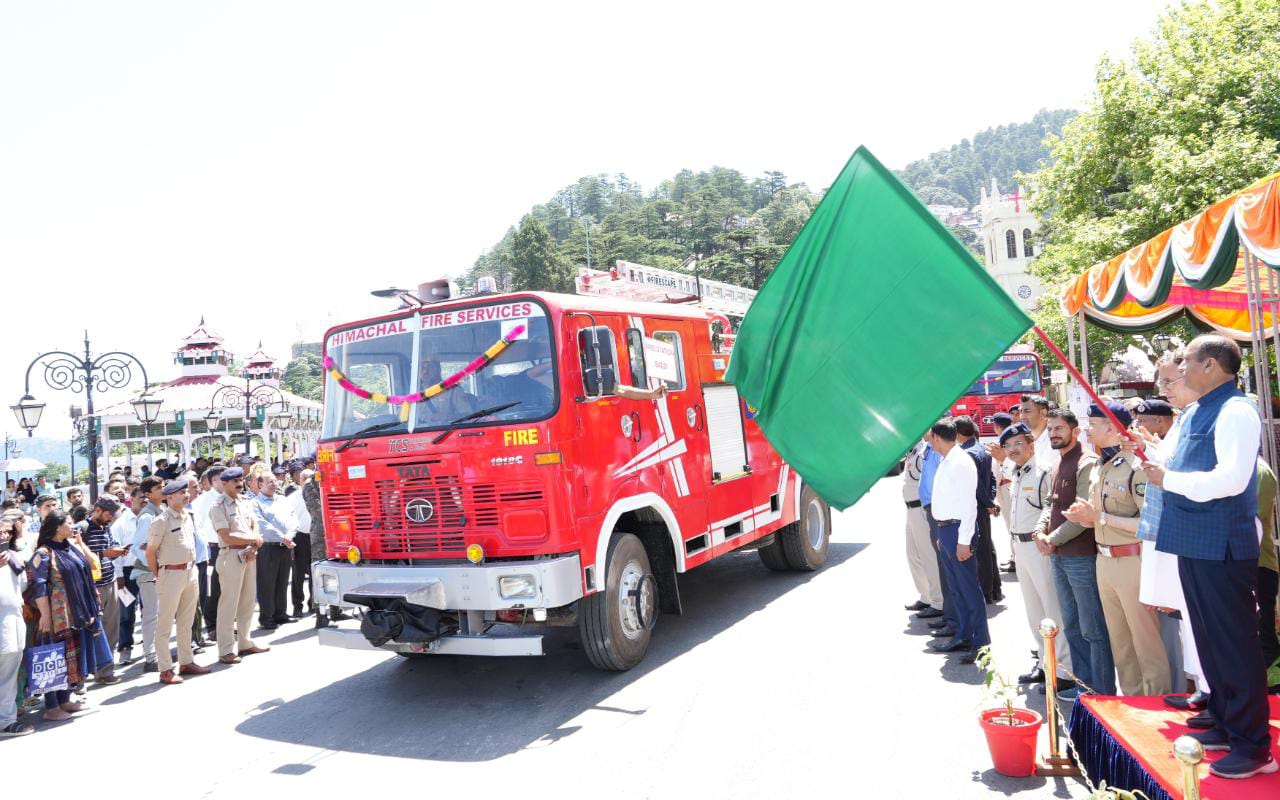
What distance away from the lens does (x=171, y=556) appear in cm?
768

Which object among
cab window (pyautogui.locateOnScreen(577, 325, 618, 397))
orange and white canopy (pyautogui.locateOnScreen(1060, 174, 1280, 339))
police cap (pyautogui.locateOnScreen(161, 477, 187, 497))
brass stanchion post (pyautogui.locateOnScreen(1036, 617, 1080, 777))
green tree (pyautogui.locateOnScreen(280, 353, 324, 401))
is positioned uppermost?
green tree (pyautogui.locateOnScreen(280, 353, 324, 401))

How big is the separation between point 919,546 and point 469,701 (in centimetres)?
427

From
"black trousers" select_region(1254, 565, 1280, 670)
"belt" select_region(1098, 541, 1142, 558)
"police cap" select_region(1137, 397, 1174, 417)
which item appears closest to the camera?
"black trousers" select_region(1254, 565, 1280, 670)

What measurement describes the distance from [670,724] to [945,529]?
2574mm

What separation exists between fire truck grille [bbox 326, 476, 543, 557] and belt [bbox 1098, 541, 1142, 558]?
11.9 feet

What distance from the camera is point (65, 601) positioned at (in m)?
7.06

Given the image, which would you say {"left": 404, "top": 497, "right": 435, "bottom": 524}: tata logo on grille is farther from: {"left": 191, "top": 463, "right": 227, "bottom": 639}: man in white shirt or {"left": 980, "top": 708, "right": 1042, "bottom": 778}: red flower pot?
{"left": 980, "top": 708, "right": 1042, "bottom": 778}: red flower pot

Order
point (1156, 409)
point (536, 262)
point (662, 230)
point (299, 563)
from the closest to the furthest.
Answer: point (1156, 409) < point (299, 563) < point (536, 262) < point (662, 230)

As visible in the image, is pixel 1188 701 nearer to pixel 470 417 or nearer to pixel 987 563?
pixel 987 563

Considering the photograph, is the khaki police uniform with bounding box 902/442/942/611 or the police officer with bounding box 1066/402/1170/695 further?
the khaki police uniform with bounding box 902/442/942/611

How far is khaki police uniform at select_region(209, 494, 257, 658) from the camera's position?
8148mm

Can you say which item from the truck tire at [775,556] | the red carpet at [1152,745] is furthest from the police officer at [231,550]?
the red carpet at [1152,745]

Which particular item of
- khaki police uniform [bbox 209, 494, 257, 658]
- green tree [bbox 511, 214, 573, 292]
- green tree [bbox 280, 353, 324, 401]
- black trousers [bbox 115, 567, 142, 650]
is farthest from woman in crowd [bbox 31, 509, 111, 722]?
green tree [bbox 280, 353, 324, 401]

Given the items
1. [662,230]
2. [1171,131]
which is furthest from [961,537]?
[662,230]
